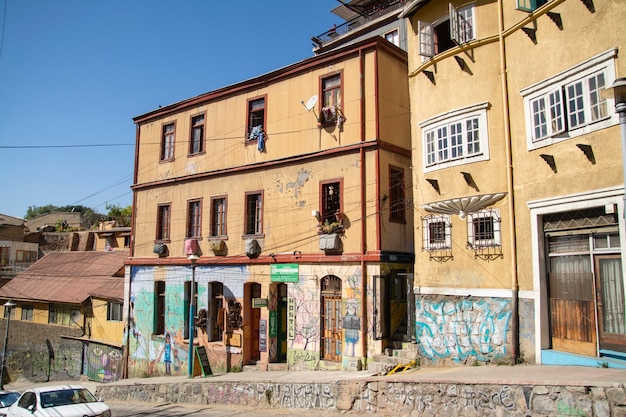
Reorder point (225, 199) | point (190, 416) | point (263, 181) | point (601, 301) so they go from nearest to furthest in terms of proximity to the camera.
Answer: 1. point (601, 301)
2. point (190, 416)
3. point (263, 181)
4. point (225, 199)

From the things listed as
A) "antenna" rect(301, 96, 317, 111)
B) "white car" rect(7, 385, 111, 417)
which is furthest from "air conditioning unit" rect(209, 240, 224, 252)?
"white car" rect(7, 385, 111, 417)

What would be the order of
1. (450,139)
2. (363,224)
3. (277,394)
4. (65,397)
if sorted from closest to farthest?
(65,397), (450,139), (277,394), (363,224)

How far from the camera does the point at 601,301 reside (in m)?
10.5

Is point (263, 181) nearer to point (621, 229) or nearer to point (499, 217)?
point (499, 217)

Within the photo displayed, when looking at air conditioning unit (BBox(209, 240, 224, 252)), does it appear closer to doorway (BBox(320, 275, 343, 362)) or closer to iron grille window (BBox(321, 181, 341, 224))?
iron grille window (BBox(321, 181, 341, 224))

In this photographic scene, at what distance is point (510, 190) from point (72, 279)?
28.7m

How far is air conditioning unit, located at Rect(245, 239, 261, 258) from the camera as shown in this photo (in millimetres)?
19406

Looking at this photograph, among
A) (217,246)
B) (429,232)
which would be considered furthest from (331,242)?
(217,246)

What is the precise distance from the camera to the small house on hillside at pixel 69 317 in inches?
1079

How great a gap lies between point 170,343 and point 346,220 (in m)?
10.7

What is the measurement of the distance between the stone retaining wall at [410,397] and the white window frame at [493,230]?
400 cm

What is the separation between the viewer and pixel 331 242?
1694cm

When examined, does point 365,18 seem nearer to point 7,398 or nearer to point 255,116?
point 255,116

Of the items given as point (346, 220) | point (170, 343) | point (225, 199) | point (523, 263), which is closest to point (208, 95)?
point (225, 199)
